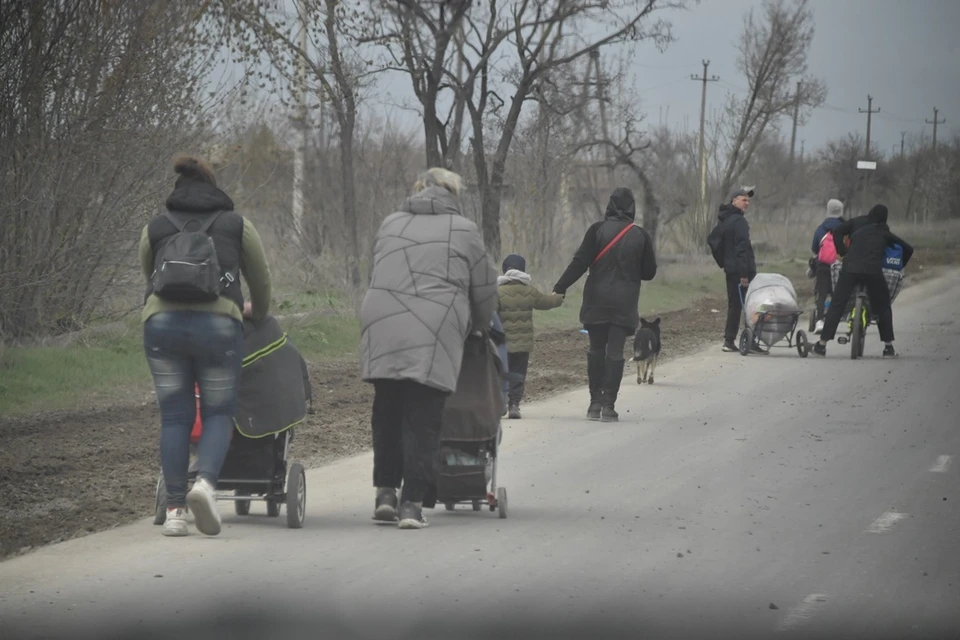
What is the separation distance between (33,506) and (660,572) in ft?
13.4

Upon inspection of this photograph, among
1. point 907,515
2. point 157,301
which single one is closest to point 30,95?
point 157,301

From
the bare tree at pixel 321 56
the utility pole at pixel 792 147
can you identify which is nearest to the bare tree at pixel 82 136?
the bare tree at pixel 321 56

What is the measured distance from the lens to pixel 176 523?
8188mm

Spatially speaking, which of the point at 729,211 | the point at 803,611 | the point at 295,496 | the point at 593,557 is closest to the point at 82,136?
the point at 729,211

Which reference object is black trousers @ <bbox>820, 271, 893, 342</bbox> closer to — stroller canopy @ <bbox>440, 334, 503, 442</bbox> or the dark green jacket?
the dark green jacket

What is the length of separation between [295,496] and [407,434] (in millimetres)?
710

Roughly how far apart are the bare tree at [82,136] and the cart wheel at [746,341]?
7530 millimetres

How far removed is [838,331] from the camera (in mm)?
23656

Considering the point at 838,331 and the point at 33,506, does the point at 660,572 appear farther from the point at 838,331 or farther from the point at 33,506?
the point at 838,331

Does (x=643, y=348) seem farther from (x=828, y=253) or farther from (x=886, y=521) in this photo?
(x=886, y=521)

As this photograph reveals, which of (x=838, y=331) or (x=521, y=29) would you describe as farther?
(x=521, y=29)

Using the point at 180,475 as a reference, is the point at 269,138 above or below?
above

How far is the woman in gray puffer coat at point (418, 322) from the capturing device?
27.0 ft

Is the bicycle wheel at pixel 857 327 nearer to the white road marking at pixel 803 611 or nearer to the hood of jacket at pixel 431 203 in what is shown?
the hood of jacket at pixel 431 203
